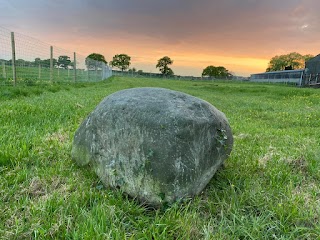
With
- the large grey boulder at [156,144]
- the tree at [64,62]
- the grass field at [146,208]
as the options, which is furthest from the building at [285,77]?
the large grey boulder at [156,144]

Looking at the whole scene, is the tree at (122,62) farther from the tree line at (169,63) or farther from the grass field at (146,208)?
the grass field at (146,208)

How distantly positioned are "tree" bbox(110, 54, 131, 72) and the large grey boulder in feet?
343

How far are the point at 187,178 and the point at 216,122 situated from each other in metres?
0.75

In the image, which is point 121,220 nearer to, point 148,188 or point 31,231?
point 148,188

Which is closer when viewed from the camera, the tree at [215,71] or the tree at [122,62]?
the tree at [215,71]

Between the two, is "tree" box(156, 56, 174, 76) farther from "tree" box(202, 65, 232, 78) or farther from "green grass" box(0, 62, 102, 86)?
"green grass" box(0, 62, 102, 86)

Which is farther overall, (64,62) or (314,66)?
(314,66)

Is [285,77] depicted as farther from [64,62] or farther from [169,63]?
[169,63]

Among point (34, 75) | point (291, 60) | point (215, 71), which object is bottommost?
point (34, 75)

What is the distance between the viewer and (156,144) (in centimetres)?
243

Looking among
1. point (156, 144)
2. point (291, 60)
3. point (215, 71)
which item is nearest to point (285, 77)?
point (291, 60)

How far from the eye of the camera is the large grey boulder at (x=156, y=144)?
239cm

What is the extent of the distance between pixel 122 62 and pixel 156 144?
10591 cm

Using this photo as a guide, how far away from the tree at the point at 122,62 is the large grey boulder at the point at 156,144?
105 meters
